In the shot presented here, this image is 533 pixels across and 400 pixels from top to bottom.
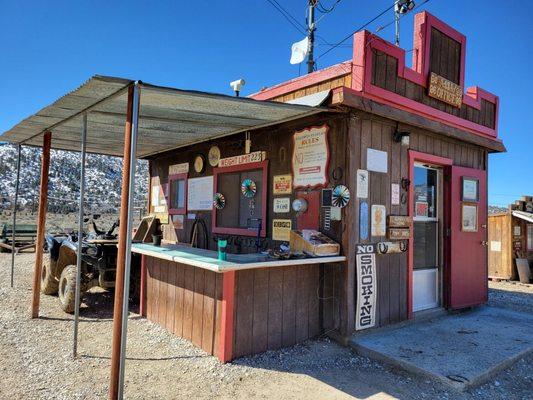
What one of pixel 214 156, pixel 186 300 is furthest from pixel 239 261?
pixel 214 156

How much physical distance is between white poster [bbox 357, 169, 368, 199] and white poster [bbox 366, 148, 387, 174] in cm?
11

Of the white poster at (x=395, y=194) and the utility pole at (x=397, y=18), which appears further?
the utility pole at (x=397, y=18)

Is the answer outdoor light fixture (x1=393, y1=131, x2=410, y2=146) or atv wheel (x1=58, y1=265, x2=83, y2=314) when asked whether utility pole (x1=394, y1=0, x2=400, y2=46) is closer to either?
outdoor light fixture (x1=393, y1=131, x2=410, y2=146)

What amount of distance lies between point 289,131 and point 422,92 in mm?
1802

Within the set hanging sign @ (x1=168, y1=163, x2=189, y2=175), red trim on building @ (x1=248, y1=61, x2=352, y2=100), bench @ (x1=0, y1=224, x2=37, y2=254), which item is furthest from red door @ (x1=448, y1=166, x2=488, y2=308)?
bench @ (x1=0, y1=224, x2=37, y2=254)

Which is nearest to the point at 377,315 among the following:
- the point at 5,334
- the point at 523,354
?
the point at 523,354

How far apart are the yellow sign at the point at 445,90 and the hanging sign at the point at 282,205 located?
7.59 feet

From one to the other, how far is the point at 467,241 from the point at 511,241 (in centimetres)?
622

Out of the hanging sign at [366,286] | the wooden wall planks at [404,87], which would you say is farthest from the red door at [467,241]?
the hanging sign at [366,286]

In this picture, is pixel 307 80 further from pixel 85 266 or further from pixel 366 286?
pixel 85 266

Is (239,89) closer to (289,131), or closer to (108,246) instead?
(289,131)

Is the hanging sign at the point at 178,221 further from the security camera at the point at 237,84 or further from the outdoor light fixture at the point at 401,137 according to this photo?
the outdoor light fixture at the point at 401,137

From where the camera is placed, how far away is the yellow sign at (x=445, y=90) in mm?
5420

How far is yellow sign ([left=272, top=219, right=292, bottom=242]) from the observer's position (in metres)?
5.12
